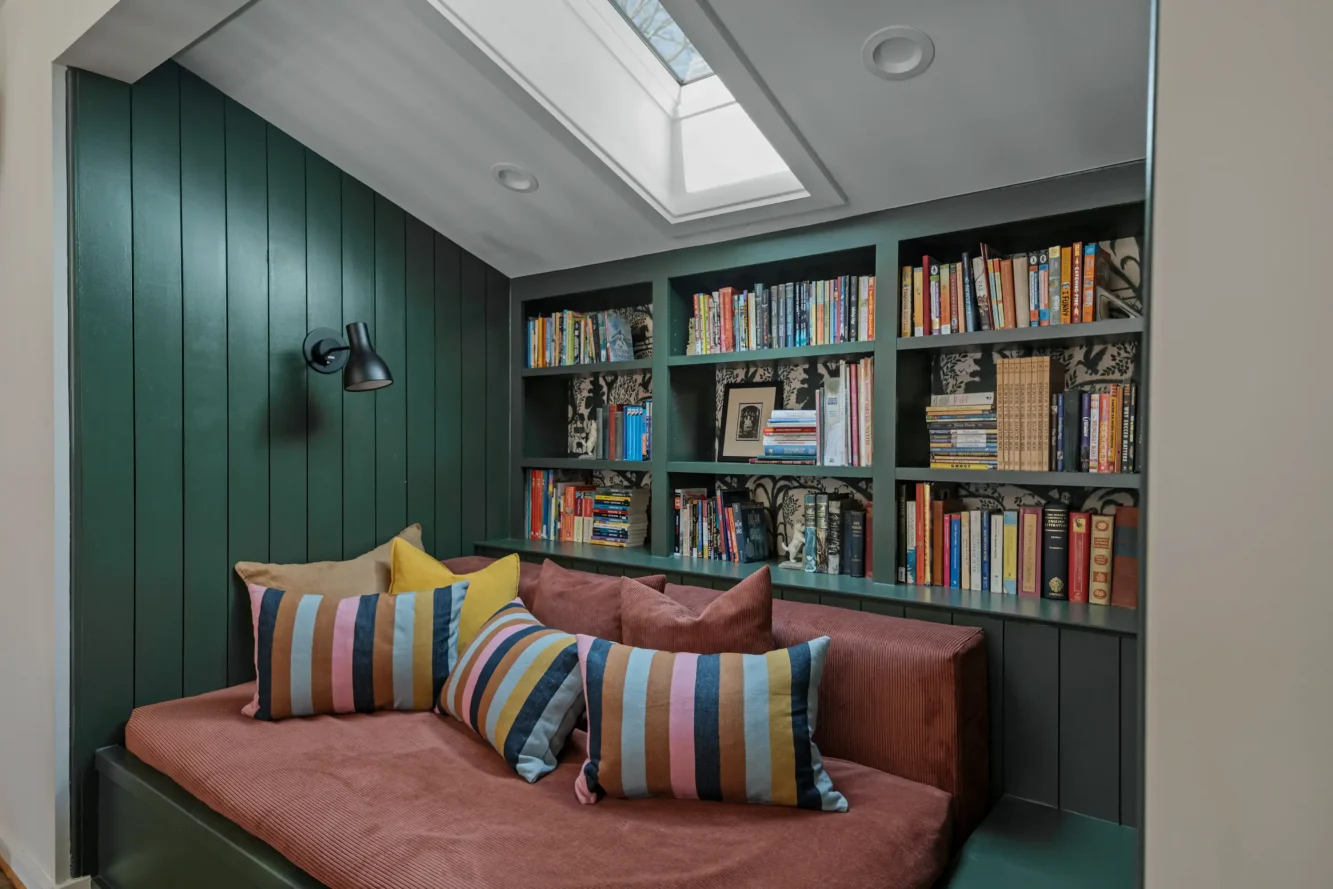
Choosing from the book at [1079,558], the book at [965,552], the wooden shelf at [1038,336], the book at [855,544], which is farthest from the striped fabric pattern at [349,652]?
the book at [1079,558]

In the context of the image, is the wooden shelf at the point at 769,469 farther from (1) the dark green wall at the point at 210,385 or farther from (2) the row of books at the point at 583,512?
(1) the dark green wall at the point at 210,385

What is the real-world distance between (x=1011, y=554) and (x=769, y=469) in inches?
28.4

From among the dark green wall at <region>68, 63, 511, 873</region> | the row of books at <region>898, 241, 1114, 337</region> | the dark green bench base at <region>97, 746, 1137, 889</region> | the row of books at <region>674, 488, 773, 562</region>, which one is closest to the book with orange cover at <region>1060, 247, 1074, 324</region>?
the row of books at <region>898, 241, 1114, 337</region>

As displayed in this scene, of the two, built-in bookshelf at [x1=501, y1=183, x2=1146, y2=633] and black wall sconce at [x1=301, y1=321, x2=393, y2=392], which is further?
black wall sconce at [x1=301, y1=321, x2=393, y2=392]

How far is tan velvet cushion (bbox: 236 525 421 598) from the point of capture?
220cm

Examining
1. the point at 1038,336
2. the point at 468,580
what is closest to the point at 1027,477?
the point at 1038,336

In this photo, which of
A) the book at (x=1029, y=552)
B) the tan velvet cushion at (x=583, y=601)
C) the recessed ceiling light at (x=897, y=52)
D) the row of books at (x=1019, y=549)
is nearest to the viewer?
the recessed ceiling light at (x=897, y=52)

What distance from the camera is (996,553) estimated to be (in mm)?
1961

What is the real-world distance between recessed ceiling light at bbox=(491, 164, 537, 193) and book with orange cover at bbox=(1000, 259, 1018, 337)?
139cm

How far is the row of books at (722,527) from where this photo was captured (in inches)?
96.2

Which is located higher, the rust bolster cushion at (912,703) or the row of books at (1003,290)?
the row of books at (1003,290)

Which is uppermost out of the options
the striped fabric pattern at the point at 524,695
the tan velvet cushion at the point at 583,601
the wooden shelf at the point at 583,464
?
the wooden shelf at the point at 583,464

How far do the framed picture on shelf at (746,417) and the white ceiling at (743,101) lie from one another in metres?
0.56

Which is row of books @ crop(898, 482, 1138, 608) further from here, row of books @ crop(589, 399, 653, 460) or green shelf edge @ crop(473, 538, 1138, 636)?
row of books @ crop(589, 399, 653, 460)
